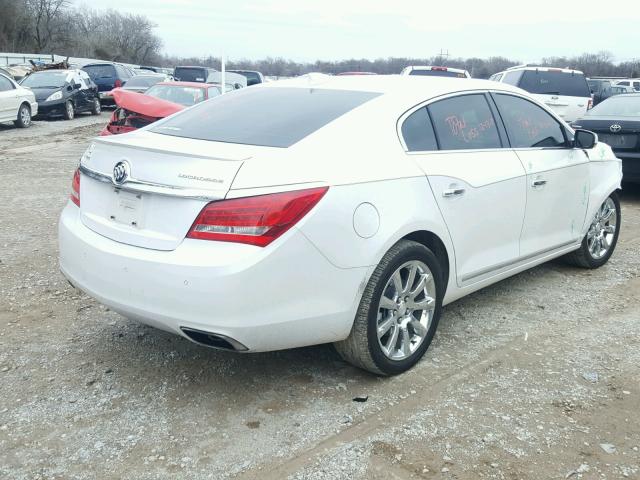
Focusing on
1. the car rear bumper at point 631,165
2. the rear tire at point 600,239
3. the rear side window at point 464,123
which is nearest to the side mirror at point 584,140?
the rear tire at point 600,239

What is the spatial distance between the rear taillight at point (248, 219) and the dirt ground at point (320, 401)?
0.92 metres

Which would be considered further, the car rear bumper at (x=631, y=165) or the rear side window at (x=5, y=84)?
the rear side window at (x=5, y=84)

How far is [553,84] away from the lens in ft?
43.4

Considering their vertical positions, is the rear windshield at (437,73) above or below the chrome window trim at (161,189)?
above

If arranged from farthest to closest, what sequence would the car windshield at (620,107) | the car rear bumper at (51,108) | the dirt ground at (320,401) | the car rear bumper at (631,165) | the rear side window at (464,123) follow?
the car rear bumper at (51,108) → the car windshield at (620,107) → the car rear bumper at (631,165) → the rear side window at (464,123) → the dirt ground at (320,401)

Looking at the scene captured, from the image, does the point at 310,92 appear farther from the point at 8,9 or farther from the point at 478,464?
the point at 8,9

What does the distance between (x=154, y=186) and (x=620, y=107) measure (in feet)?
26.7

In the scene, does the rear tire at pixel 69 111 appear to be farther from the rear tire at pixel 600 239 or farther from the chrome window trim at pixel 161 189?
the chrome window trim at pixel 161 189

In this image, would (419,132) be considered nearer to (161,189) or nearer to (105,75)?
(161,189)

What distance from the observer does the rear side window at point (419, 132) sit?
3.75m

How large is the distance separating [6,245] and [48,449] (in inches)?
142

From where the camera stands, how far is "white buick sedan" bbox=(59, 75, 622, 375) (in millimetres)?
2996

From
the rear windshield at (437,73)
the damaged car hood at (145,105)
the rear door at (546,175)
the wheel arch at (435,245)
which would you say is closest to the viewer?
the wheel arch at (435,245)

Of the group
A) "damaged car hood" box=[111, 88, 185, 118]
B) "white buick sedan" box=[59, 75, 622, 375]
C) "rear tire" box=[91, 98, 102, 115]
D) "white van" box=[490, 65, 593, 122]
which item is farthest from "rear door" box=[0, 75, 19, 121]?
"white buick sedan" box=[59, 75, 622, 375]
